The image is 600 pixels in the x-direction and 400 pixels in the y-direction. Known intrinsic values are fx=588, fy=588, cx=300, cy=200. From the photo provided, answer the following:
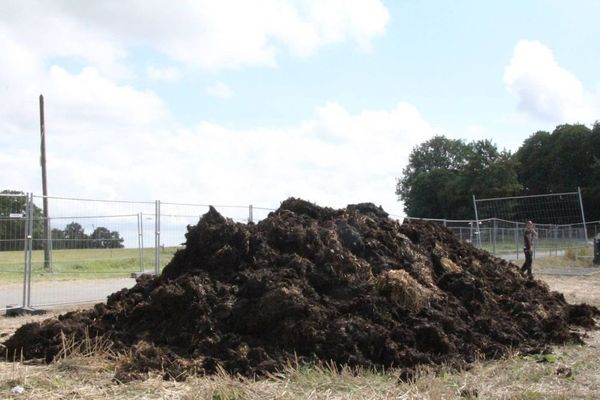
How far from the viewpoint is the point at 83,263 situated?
40.6 ft

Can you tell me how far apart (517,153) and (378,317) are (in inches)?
2878

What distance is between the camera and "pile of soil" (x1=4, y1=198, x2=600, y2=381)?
5848 millimetres

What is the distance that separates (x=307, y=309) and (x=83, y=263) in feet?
25.6

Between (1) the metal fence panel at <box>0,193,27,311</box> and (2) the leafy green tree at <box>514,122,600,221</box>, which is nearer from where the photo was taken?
(1) the metal fence panel at <box>0,193,27,311</box>

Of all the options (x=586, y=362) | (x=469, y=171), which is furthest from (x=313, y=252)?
(x=469, y=171)

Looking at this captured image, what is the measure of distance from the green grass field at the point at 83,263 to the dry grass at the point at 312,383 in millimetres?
5512

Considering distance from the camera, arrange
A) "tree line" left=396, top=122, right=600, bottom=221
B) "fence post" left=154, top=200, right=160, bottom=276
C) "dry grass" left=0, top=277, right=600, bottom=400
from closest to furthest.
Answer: "dry grass" left=0, top=277, right=600, bottom=400
"fence post" left=154, top=200, right=160, bottom=276
"tree line" left=396, top=122, right=600, bottom=221

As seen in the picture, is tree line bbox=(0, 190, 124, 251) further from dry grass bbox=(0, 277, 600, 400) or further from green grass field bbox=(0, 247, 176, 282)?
dry grass bbox=(0, 277, 600, 400)

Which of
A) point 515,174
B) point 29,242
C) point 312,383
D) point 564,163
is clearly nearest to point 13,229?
point 29,242

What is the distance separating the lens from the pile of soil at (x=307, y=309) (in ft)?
19.2

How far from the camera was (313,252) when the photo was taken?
7438 mm

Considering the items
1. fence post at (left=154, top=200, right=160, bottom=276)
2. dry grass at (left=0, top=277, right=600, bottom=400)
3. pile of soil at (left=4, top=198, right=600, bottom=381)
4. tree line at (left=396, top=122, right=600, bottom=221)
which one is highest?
tree line at (left=396, top=122, right=600, bottom=221)

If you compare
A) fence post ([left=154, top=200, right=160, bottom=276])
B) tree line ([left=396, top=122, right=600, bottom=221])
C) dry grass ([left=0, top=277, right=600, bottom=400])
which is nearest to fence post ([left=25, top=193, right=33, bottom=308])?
fence post ([left=154, top=200, right=160, bottom=276])

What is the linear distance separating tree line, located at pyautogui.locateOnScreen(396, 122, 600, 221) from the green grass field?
51.1m
